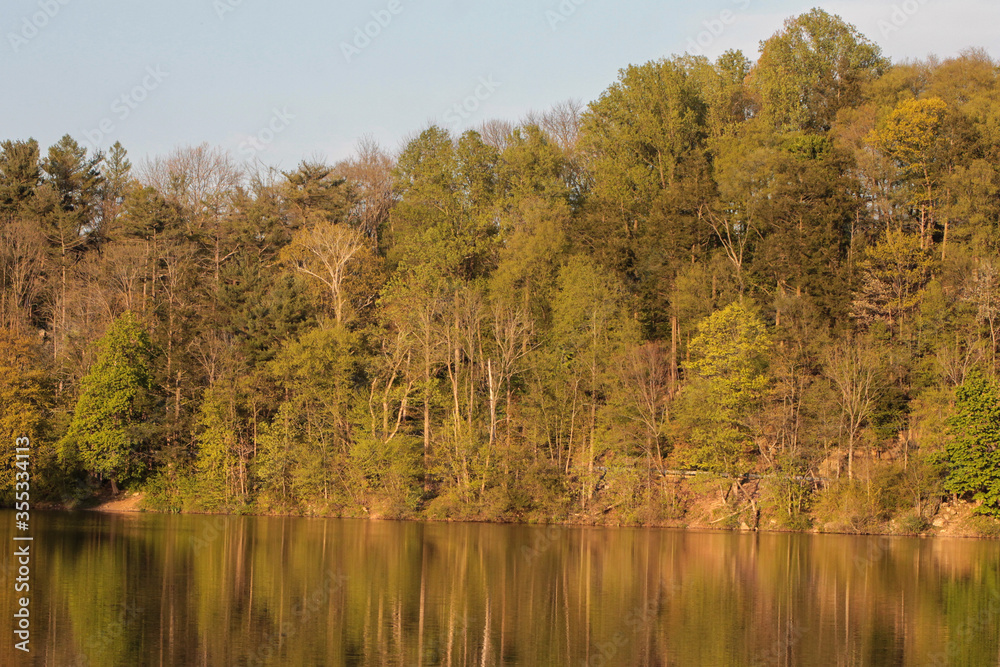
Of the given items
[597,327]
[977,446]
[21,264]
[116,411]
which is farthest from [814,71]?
[21,264]

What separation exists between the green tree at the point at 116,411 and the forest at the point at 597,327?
18 centimetres

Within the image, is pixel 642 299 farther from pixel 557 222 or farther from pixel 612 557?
pixel 612 557

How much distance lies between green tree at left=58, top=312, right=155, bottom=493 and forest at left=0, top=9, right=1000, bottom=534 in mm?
177

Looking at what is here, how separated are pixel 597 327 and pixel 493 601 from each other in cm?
3386

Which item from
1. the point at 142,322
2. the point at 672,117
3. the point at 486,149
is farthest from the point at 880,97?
the point at 142,322

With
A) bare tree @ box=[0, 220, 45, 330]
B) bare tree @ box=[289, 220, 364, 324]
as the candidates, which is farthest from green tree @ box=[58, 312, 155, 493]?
bare tree @ box=[0, 220, 45, 330]

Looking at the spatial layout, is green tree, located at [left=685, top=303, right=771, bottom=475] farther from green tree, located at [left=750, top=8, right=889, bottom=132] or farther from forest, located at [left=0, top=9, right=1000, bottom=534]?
green tree, located at [left=750, top=8, right=889, bottom=132]

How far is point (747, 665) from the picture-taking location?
66.7ft

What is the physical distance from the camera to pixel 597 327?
59.6 m

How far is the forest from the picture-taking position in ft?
176

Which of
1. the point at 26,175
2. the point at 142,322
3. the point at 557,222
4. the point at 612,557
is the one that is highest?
the point at 26,175

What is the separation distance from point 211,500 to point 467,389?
16.8m

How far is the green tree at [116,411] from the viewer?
57.6 metres

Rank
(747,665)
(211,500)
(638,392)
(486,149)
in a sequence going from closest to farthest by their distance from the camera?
(747,665)
(638,392)
(211,500)
(486,149)
